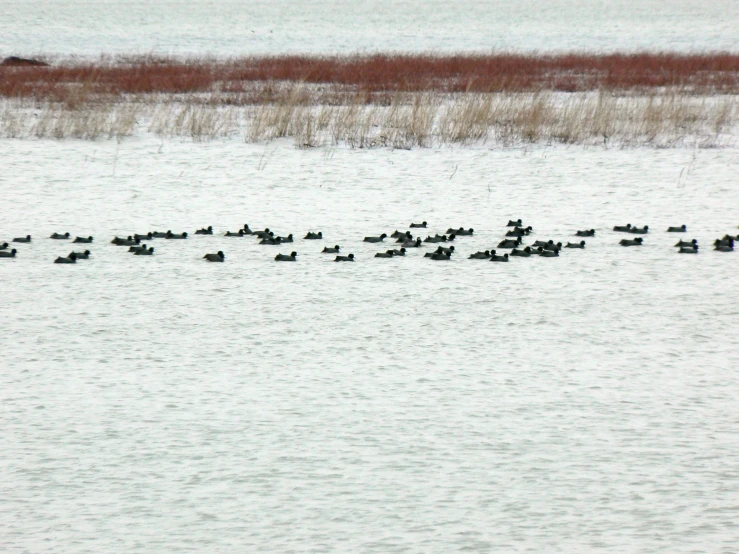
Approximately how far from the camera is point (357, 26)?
43.9m

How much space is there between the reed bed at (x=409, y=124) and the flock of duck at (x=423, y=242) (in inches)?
190

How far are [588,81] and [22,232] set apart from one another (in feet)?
51.4

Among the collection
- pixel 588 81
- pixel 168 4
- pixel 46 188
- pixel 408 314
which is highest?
pixel 168 4

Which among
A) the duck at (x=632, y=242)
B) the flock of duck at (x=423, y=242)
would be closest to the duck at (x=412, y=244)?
the flock of duck at (x=423, y=242)

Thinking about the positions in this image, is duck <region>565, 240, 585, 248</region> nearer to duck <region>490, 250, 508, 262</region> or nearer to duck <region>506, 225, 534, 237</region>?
duck <region>506, 225, 534, 237</region>

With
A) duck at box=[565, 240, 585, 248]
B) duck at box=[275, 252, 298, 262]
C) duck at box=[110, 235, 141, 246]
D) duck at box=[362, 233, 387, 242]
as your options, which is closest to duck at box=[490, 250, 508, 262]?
duck at box=[565, 240, 585, 248]

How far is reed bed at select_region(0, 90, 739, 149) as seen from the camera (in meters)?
13.3

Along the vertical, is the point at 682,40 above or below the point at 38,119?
above

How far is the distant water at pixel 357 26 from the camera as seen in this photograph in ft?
115

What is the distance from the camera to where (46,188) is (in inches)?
408

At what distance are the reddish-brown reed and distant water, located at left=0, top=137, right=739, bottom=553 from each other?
9322 millimetres

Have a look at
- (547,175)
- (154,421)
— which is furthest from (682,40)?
(154,421)

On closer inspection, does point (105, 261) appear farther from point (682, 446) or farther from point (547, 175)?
point (547, 175)

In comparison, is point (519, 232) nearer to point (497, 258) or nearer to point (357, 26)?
point (497, 258)
